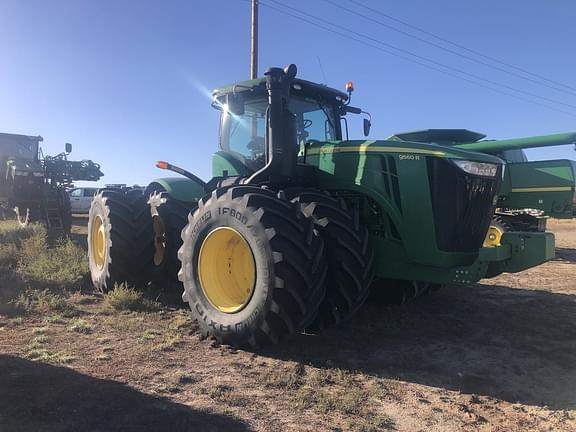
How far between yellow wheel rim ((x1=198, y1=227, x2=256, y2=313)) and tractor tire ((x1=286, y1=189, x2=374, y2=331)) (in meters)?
0.77

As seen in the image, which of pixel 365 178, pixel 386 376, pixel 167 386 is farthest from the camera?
pixel 365 178

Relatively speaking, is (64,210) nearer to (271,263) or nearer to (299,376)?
(271,263)

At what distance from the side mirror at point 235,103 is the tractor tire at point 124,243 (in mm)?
2057

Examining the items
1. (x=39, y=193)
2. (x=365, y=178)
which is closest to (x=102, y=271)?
(x=365, y=178)

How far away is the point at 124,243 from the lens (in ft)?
22.1

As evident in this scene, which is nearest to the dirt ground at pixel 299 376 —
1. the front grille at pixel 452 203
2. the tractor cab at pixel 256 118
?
the front grille at pixel 452 203

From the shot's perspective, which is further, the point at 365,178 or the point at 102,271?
the point at 102,271

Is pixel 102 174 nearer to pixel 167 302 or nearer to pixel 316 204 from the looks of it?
pixel 167 302

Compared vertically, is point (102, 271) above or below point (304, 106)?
below

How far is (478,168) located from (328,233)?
155cm

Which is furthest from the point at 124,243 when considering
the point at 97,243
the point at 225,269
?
the point at 225,269

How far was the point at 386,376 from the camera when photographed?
13.6 feet

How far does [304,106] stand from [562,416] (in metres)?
4.16

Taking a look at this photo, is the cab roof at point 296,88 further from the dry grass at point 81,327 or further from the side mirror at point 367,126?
the dry grass at point 81,327
